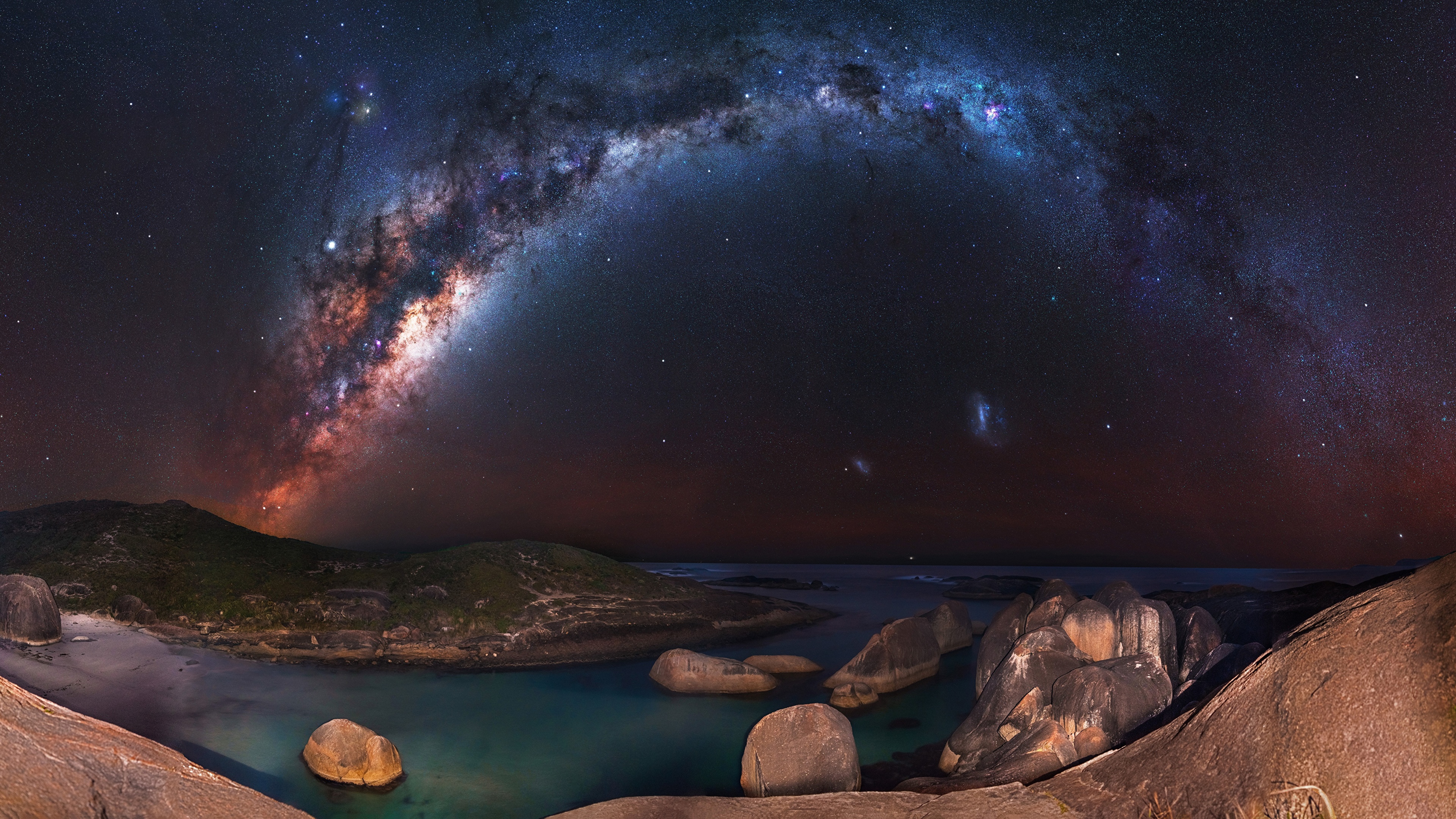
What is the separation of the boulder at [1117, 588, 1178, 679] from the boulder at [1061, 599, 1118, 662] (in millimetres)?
161

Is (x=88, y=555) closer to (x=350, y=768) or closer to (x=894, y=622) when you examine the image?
(x=350, y=768)

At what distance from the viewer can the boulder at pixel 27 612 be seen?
22469mm

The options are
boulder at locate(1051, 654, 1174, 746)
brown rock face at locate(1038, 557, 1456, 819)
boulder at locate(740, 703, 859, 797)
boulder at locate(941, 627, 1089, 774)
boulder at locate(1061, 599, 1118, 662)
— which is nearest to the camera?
brown rock face at locate(1038, 557, 1456, 819)

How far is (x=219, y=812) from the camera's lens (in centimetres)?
595

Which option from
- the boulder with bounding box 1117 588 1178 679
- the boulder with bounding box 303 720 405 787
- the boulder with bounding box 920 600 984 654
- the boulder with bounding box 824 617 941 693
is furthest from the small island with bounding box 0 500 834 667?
the boulder with bounding box 1117 588 1178 679

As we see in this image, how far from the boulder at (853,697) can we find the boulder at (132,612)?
96.7 feet

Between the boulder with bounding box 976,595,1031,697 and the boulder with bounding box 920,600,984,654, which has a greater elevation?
the boulder with bounding box 976,595,1031,697

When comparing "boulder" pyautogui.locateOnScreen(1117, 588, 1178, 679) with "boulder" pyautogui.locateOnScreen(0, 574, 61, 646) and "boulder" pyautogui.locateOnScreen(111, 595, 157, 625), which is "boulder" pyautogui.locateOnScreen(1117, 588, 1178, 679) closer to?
"boulder" pyautogui.locateOnScreen(0, 574, 61, 646)

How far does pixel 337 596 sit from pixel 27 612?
41.4 ft

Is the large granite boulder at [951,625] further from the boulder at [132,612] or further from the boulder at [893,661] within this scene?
the boulder at [132,612]

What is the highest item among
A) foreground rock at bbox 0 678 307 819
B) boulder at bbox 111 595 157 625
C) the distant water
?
foreground rock at bbox 0 678 307 819

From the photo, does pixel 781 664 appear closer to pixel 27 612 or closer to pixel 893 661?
pixel 893 661

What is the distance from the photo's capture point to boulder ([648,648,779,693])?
26062 mm

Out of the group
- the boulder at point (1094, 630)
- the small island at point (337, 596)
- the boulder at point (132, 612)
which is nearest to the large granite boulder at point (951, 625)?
the small island at point (337, 596)
